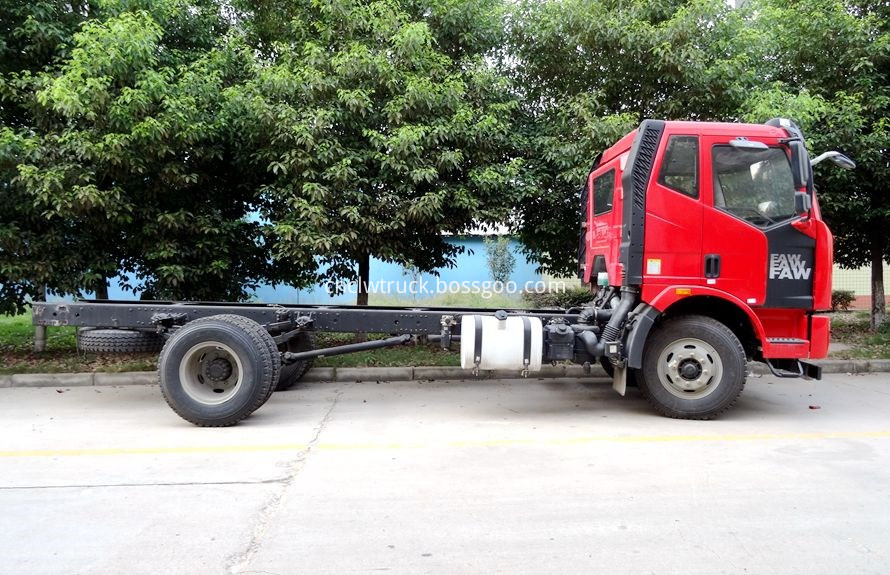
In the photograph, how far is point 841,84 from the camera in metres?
9.91

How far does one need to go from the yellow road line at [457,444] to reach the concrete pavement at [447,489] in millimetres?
29

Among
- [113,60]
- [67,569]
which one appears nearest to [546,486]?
[67,569]

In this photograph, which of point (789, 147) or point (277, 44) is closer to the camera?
point (789, 147)

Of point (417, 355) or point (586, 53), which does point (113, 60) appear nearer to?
point (417, 355)

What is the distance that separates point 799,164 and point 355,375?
5.86 m

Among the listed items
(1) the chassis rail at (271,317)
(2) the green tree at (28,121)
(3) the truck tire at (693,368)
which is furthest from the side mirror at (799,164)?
(2) the green tree at (28,121)

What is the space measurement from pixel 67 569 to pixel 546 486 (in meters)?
2.92

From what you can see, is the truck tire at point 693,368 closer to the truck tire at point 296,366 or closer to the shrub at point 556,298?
the truck tire at point 296,366

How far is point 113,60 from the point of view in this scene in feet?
24.6

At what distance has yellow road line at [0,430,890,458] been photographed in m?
5.22

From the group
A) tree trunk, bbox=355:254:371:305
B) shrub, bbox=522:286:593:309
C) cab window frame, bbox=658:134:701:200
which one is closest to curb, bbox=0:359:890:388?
tree trunk, bbox=355:254:371:305

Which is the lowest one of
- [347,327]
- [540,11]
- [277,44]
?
[347,327]

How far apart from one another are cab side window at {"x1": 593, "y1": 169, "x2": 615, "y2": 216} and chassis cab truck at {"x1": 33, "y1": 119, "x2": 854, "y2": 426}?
2.13ft

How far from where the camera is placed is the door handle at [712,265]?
20.0 ft
